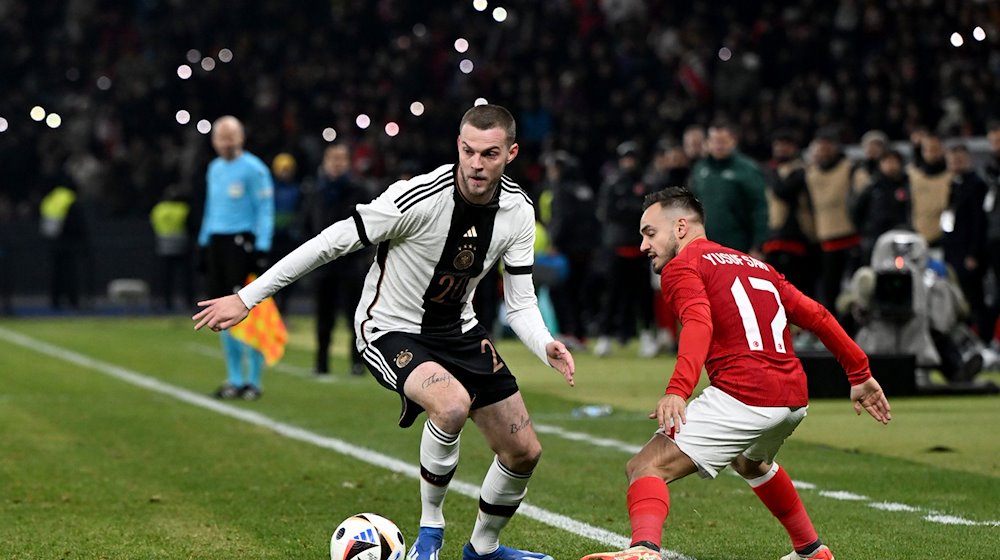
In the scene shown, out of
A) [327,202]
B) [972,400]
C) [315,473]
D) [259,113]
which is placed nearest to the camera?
[315,473]

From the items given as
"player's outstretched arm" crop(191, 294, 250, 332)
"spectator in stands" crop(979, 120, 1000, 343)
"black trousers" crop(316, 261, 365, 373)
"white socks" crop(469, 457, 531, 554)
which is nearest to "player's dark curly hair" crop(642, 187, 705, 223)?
"white socks" crop(469, 457, 531, 554)

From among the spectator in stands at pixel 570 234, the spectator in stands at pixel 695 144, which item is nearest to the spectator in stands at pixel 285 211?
the spectator in stands at pixel 570 234

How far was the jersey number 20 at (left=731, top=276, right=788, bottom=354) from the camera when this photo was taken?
638cm

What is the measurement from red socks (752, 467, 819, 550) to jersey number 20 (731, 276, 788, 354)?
56 cm

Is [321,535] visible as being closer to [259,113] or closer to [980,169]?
[980,169]

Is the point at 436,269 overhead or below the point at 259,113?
below

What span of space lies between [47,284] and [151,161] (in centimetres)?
290

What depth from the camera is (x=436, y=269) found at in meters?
6.96

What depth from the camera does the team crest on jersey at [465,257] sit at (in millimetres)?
6934

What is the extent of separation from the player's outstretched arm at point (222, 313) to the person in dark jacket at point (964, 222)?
39.6 feet

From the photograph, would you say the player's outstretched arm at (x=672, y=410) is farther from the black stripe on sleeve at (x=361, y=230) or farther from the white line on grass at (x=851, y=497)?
the white line on grass at (x=851, y=497)

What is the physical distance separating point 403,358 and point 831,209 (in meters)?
11.7

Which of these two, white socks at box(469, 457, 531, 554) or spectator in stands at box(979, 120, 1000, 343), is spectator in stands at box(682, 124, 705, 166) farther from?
white socks at box(469, 457, 531, 554)

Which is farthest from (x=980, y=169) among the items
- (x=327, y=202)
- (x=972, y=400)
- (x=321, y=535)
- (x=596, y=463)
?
(x=321, y=535)
